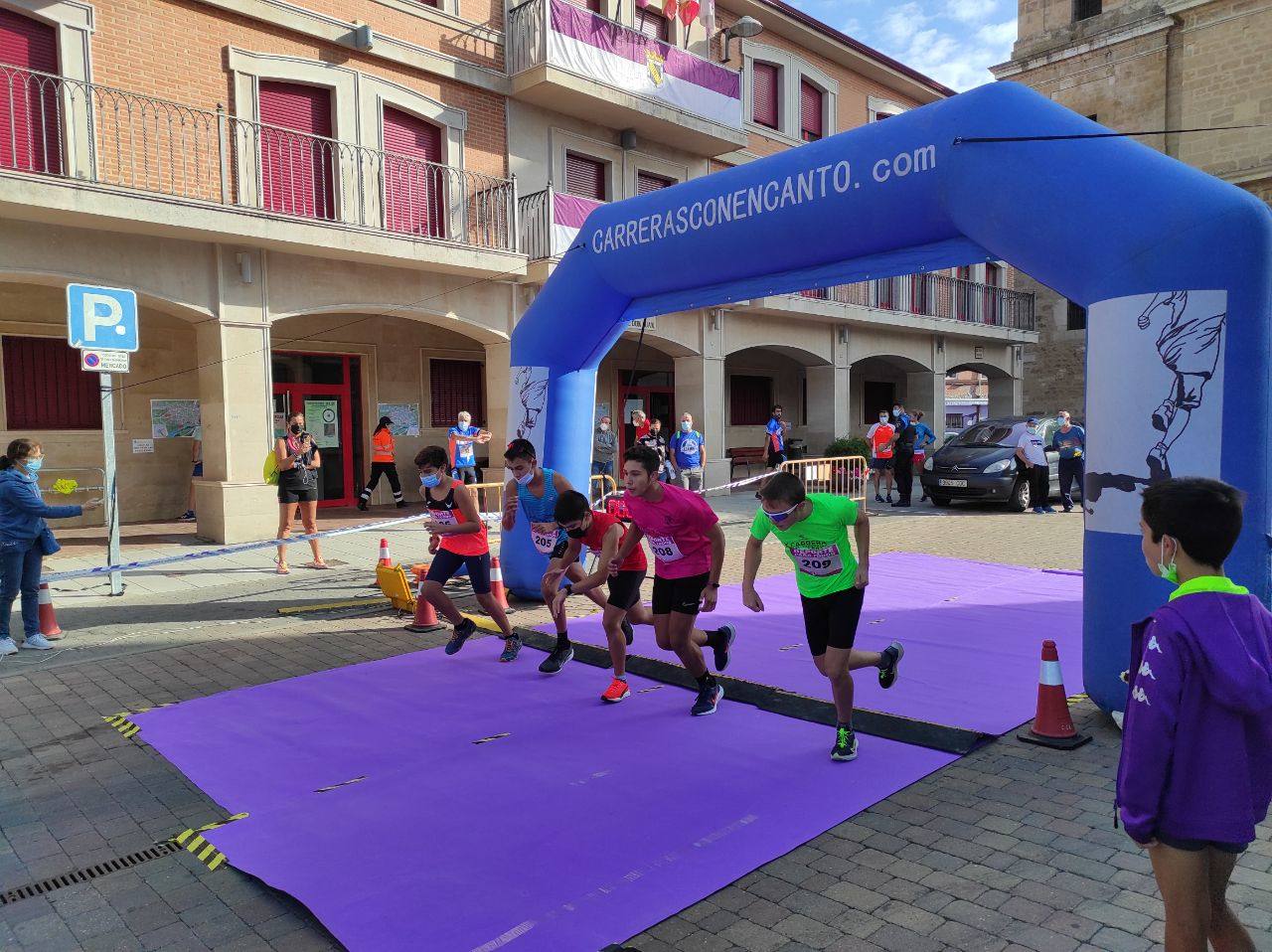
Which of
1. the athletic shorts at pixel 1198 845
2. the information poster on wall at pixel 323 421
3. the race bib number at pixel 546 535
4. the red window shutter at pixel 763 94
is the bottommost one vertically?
the athletic shorts at pixel 1198 845

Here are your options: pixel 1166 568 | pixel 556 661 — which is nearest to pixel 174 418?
pixel 556 661

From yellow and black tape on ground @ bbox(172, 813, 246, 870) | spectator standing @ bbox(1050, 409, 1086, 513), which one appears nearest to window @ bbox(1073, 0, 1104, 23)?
spectator standing @ bbox(1050, 409, 1086, 513)

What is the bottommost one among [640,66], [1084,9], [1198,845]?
[1198,845]

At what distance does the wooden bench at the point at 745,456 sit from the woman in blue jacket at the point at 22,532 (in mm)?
17652

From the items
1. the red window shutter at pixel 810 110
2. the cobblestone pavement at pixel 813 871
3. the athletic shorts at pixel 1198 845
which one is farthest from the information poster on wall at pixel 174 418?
the red window shutter at pixel 810 110

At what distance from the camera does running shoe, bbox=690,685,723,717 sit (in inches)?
214

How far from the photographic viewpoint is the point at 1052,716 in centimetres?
485

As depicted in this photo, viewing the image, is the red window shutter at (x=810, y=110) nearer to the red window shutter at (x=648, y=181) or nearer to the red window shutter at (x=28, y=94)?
the red window shutter at (x=648, y=181)

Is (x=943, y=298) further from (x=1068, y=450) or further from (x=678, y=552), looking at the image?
(x=678, y=552)

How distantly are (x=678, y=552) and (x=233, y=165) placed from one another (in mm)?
10540

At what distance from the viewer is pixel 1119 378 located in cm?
477

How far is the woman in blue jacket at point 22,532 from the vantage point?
277 inches

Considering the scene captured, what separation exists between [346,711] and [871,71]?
22853 millimetres

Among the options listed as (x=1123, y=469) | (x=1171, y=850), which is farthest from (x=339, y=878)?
(x=1123, y=469)
